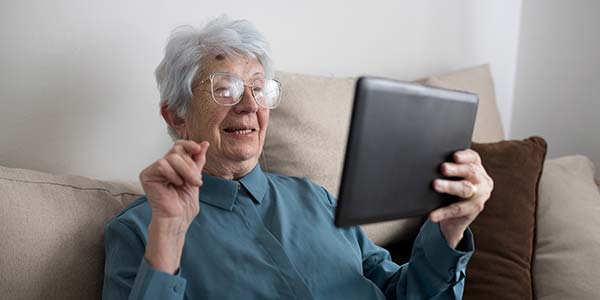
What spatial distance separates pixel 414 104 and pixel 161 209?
44 centimetres

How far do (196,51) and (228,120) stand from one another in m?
0.16

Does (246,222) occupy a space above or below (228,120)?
below

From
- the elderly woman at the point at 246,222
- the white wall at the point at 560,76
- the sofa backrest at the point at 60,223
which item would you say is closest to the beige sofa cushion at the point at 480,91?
the white wall at the point at 560,76

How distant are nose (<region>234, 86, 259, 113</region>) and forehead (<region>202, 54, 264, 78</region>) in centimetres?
4

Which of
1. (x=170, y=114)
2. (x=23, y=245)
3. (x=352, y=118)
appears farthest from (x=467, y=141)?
(x=23, y=245)

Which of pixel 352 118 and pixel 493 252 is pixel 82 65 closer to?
pixel 352 118

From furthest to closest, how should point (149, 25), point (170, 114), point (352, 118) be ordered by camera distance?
point (149, 25) → point (170, 114) → point (352, 118)

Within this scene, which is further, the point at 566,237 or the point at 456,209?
the point at 566,237

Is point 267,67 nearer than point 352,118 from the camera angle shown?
No

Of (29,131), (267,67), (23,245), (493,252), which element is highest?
(267,67)

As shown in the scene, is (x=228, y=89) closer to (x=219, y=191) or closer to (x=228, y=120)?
(x=228, y=120)

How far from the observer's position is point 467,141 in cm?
119

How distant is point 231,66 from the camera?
4.77ft

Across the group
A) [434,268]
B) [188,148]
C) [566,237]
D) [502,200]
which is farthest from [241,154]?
[566,237]
